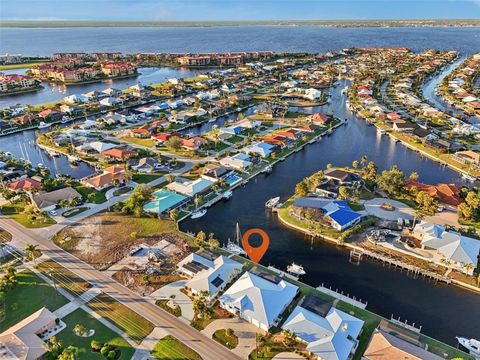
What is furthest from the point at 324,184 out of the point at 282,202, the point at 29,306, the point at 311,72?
the point at 311,72

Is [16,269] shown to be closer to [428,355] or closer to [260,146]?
[428,355]

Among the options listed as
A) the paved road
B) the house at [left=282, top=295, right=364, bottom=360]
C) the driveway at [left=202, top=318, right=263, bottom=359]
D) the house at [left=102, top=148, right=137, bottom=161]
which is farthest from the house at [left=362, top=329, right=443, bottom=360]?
the house at [left=102, top=148, right=137, bottom=161]

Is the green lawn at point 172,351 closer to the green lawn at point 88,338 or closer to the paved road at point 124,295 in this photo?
the paved road at point 124,295

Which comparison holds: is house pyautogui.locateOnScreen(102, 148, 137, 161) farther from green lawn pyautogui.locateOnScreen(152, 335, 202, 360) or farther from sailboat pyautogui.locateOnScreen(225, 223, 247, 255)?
green lawn pyautogui.locateOnScreen(152, 335, 202, 360)

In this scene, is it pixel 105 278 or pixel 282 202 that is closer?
pixel 105 278

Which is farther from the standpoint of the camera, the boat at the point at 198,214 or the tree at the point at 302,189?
the tree at the point at 302,189

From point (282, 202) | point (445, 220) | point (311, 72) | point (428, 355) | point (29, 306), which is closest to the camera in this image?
point (428, 355)

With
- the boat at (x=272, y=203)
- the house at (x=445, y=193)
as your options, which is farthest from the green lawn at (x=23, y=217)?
the house at (x=445, y=193)

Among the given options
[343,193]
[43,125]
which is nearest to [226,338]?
[343,193]
